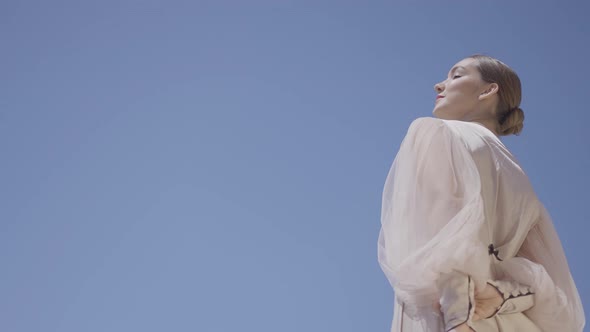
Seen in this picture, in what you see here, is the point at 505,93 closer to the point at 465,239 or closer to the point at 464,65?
the point at 464,65

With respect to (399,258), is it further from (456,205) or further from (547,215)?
(547,215)

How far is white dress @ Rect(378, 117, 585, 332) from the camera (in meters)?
1.48

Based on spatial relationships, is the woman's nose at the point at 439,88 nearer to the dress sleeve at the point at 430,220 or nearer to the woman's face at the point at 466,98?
the woman's face at the point at 466,98

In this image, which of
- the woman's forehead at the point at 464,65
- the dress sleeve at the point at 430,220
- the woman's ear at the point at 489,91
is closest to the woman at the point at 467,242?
the dress sleeve at the point at 430,220

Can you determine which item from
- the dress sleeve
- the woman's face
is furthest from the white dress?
the woman's face

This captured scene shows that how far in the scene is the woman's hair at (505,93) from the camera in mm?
1981

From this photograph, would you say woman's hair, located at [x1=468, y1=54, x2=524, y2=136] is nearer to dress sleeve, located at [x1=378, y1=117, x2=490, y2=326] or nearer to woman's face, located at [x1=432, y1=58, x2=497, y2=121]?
woman's face, located at [x1=432, y1=58, x2=497, y2=121]

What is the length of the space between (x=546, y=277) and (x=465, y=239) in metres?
0.29

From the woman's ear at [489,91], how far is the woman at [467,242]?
11cm

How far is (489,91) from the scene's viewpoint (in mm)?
1965

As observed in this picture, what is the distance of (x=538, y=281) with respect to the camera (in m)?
1.62

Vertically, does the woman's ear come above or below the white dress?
above

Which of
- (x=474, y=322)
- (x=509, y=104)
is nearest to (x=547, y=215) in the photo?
(x=509, y=104)

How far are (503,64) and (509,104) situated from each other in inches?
4.6
